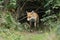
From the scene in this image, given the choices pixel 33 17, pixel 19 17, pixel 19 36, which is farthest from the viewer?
pixel 33 17

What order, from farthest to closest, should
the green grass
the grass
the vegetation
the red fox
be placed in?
1. the red fox
2. the vegetation
3. the grass
4. the green grass

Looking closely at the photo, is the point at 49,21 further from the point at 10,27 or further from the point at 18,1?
the point at 18,1

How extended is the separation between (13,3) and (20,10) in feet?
4.22

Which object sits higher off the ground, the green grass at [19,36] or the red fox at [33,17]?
the green grass at [19,36]

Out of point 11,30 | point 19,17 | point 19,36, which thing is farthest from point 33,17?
point 19,36

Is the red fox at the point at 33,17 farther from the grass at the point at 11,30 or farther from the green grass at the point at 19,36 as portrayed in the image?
the green grass at the point at 19,36

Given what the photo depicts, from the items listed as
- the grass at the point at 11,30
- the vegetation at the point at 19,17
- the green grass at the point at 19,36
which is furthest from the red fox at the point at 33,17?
the green grass at the point at 19,36

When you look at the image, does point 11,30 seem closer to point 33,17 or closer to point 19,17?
point 19,17

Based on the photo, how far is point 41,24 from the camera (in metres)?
12.2

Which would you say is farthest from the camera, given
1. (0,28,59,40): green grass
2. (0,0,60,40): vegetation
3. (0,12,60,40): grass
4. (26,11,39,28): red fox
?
(26,11,39,28): red fox

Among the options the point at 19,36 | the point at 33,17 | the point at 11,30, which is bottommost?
the point at 33,17

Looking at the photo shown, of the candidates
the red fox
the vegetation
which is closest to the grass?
the vegetation

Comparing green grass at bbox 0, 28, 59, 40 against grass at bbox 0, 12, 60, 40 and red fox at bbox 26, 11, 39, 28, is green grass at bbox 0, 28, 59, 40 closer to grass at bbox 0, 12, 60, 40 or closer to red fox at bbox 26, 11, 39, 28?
grass at bbox 0, 12, 60, 40

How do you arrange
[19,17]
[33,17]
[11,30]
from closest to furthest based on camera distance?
[11,30] → [19,17] → [33,17]
